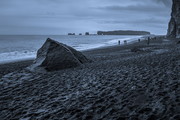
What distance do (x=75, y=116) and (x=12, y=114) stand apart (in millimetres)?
2338

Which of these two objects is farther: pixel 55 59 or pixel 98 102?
pixel 55 59

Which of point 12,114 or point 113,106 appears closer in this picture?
point 113,106

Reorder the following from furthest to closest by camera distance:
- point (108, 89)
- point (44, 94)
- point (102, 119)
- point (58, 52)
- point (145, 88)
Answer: point (58, 52) → point (44, 94) → point (108, 89) → point (145, 88) → point (102, 119)

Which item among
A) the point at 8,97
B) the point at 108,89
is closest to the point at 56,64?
the point at 8,97

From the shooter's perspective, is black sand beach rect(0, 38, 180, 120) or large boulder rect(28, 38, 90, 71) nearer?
black sand beach rect(0, 38, 180, 120)

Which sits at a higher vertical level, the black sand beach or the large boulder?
the large boulder

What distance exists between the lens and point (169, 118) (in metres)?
4.11

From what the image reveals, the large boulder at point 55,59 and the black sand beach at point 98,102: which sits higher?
the large boulder at point 55,59

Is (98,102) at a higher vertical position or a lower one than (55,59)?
lower

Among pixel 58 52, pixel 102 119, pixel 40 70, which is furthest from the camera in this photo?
pixel 58 52

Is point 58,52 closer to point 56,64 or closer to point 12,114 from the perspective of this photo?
point 56,64

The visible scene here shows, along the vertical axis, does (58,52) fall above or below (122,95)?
above

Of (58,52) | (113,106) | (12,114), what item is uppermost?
(58,52)

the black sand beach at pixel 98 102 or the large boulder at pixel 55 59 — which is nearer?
the black sand beach at pixel 98 102
